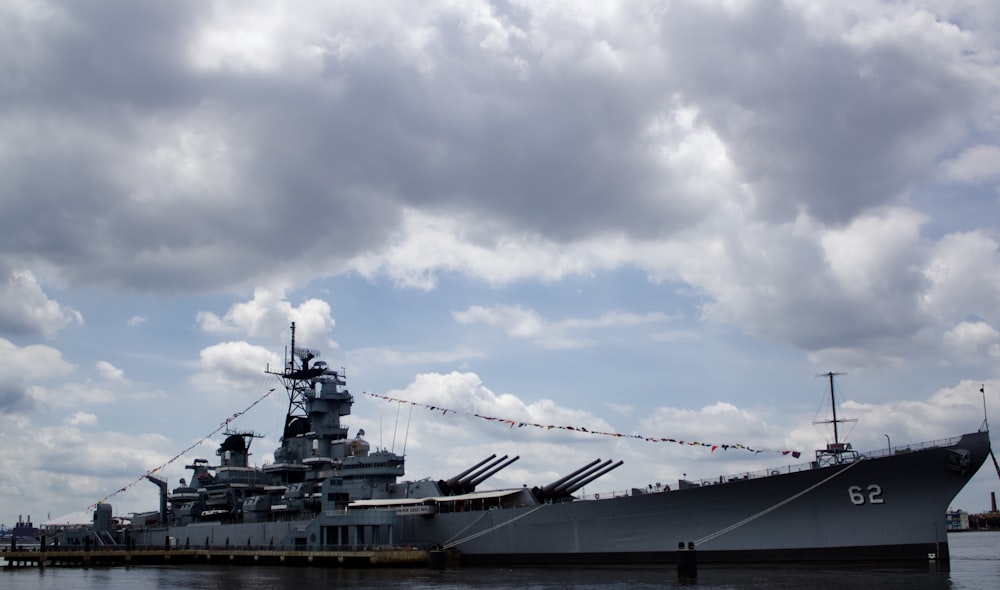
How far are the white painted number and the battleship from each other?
0.04 m

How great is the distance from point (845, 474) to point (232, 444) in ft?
137

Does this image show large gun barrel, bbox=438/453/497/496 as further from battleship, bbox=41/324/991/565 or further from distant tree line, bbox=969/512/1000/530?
distant tree line, bbox=969/512/1000/530

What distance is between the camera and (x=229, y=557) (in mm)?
51469

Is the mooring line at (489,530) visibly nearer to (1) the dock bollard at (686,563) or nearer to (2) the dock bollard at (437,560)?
(2) the dock bollard at (437,560)

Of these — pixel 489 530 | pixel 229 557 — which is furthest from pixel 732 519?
pixel 229 557

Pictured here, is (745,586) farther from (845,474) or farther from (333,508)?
(333,508)

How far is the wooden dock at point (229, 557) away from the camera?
1700 inches

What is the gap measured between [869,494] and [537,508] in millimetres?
14982

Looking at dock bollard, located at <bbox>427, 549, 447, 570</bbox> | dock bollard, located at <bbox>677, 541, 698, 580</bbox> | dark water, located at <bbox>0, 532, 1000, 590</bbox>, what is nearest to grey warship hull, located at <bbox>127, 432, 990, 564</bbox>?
dark water, located at <bbox>0, 532, 1000, 590</bbox>

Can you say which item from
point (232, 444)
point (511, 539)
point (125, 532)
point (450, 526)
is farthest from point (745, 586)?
point (125, 532)

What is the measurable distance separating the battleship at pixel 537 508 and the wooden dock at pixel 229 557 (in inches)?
36.5

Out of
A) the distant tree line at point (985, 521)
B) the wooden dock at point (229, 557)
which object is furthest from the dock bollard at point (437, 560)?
the distant tree line at point (985, 521)

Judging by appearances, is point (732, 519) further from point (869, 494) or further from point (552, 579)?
point (552, 579)

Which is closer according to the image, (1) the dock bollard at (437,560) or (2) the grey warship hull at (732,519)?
(2) the grey warship hull at (732,519)
